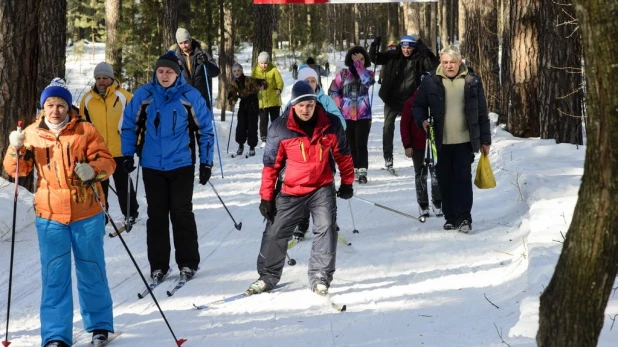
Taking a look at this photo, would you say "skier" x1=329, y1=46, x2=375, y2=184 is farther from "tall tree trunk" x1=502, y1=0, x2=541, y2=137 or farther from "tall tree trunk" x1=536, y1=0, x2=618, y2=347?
"tall tree trunk" x1=536, y1=0, x2=618, y2=347

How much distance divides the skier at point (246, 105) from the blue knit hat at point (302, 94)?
30.7 ft

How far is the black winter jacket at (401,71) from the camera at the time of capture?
12344 mm

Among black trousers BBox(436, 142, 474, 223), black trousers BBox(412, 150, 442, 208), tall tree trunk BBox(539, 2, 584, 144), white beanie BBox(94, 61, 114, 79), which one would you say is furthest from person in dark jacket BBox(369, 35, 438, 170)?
white beanie BBox(94, 61, 114, 79)

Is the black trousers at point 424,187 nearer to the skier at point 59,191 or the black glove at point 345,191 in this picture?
the black glove at point 345,191

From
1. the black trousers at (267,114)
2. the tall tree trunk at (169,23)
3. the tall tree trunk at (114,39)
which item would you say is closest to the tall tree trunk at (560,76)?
the black trousers at (267,114)

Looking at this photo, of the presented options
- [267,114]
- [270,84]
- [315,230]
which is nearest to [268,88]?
[270,84]

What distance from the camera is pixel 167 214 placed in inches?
302

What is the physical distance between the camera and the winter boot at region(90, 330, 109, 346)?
19.3ft

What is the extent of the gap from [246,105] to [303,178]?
9680 millimetres

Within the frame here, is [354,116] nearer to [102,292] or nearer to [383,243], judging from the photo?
[383,243]

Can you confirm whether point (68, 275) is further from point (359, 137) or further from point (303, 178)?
point (359, 137)

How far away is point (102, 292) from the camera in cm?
594

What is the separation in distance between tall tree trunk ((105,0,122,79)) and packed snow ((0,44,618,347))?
10.5 m

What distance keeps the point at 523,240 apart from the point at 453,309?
205 cm
